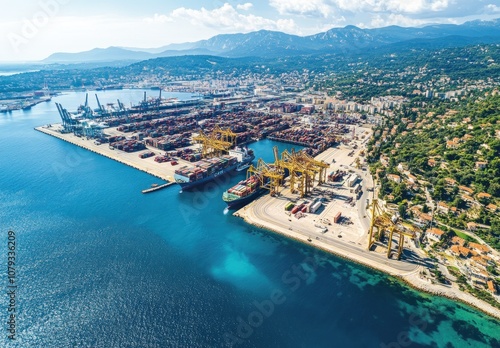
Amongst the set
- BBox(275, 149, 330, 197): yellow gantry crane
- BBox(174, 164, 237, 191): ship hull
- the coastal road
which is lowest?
the coastal road

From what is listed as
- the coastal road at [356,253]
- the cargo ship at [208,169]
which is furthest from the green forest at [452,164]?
the cargo ship at [208,169]

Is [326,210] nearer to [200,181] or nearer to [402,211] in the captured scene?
[402,211]

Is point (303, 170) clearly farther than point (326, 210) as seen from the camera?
Yes

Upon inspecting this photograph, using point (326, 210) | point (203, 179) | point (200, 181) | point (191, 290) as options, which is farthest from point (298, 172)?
point (191, 290)

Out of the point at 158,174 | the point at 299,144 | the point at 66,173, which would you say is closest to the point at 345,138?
the point at 299,144

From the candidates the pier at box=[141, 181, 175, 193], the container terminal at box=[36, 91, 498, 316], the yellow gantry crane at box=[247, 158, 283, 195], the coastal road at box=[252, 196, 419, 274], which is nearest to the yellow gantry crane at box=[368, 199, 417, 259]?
the container terminal at box=[36, 91, 498, 316]

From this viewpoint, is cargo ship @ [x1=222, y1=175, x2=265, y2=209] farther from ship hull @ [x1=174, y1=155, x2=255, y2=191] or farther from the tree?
the tree
